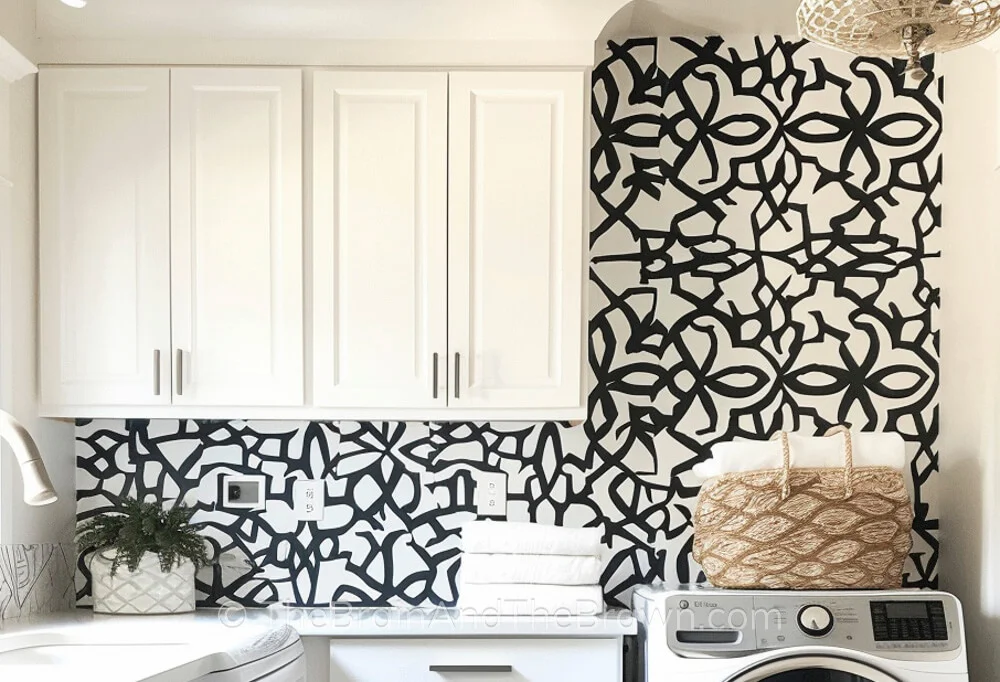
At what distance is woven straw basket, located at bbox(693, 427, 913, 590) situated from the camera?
8.49 ft

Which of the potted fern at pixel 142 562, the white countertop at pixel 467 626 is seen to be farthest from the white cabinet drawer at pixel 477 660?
the potted fern at pixel 142 562

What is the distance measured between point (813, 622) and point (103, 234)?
6.78 ft

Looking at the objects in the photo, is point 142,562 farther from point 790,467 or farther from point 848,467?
point 848,467

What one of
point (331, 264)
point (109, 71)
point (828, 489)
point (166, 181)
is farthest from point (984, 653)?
point (109, 71)

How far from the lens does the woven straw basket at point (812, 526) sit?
2588 mm

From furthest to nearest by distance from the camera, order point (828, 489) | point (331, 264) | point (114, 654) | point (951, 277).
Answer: point (951, 277)
point (331, 264)
point (828, 489)
point (114, 654)

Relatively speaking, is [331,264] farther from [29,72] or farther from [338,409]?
[29,72]

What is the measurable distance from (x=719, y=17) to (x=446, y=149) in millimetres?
878

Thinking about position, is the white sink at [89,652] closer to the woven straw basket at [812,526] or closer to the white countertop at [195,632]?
the white countertop at [195,632]

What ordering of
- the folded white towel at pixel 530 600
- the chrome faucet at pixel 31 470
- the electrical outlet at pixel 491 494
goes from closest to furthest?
the chrome faucet at pixel 31 470 → the folded white towel at pixel 530 600 → the electrical outlet at pixel 491 494

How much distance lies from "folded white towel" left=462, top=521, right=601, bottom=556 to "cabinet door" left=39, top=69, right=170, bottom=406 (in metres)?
0.94

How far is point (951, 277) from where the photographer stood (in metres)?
2.96

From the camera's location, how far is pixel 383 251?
2.77 meters

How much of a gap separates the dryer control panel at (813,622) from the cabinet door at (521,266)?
0.64 metres
